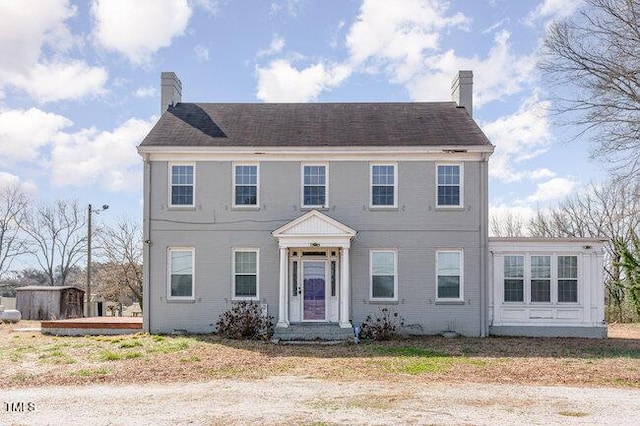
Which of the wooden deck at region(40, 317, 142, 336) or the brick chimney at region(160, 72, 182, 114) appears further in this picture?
the brick chimney at region(160, 72, 182, 114)

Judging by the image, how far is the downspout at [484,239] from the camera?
62.8 ft

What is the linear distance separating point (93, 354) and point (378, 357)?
730cm

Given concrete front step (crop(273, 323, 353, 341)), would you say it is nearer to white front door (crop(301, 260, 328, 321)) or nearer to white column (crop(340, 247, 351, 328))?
white column (crop(340, 247, 351, 328))

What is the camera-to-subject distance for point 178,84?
73.9 ft

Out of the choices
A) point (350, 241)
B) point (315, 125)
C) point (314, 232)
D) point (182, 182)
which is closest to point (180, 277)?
point (182, 182)

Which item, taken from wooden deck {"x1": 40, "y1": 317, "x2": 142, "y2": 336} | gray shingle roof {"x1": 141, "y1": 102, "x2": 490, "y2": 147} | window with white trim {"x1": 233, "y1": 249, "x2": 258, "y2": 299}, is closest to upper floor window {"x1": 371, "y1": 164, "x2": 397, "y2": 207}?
gray shingle roof {"x1": 141, "y1": 102, "x2": 490, "y2": 147}

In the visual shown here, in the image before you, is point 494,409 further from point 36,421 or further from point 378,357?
point 36,421

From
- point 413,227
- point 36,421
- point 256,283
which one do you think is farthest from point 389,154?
point 36,421

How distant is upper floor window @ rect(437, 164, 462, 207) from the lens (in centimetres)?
1952

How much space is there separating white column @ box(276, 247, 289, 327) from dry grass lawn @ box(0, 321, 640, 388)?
190 cm

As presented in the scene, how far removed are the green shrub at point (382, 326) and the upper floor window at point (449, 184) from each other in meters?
4.09

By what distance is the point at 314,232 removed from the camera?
1847 cm

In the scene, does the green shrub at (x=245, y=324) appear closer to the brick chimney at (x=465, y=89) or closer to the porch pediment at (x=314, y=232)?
the porch pediment at (x=314, y=232)

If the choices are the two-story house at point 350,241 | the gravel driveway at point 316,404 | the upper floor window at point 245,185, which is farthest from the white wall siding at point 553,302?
the gravel driveway at point 316,404
